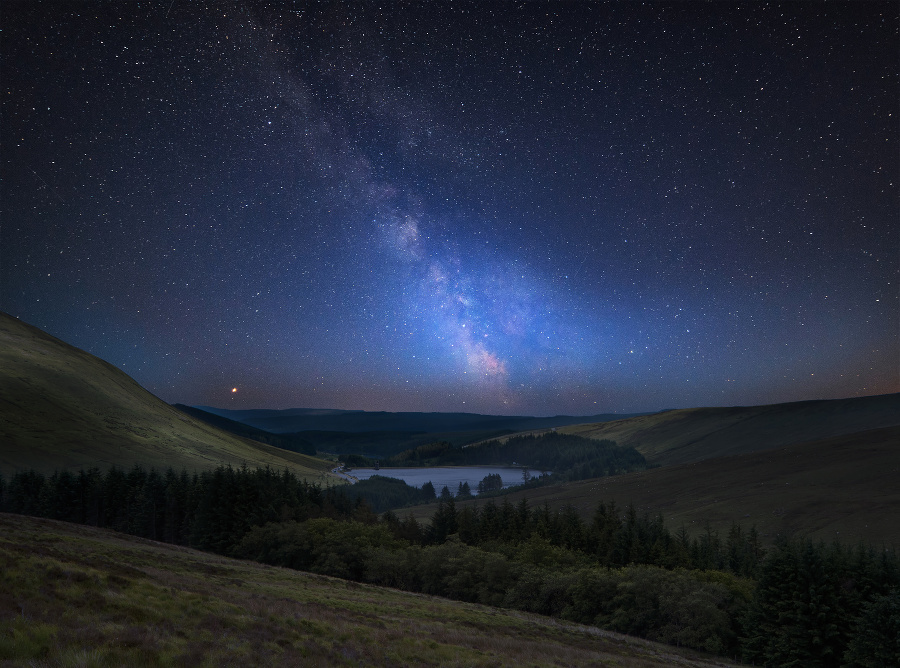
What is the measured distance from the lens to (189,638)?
682 inches

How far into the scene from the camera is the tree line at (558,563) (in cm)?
5522

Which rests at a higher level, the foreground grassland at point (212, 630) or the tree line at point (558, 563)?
the foreground grassland at point (212, 630)

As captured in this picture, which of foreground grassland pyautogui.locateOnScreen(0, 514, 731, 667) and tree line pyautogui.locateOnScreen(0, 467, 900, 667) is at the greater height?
foreground grassland pyautogui.locateOnScreen(0, 514, 731, 667)

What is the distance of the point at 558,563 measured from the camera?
7606cm

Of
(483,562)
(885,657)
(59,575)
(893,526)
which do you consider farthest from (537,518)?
(893,526)

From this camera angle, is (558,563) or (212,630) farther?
(558,563)

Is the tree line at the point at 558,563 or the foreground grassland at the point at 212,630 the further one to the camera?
the tree line at the point at 558,563

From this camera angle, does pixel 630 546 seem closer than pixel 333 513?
Yes

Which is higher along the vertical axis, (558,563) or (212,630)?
(212,630)

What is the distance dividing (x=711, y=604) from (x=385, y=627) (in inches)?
1809

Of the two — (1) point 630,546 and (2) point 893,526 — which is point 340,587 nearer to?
(1) point 630,546

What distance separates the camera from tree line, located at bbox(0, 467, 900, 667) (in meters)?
55.2

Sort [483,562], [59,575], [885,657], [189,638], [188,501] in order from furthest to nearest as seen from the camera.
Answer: [188,501], [483,562], [885,657], [59,575], [189,638]

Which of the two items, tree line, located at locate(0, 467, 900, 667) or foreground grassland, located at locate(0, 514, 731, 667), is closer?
foreground grassland, located at locate(0, 514, 731, 667)
